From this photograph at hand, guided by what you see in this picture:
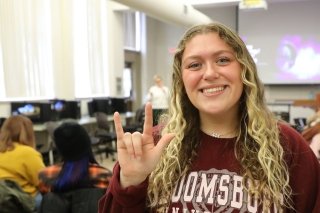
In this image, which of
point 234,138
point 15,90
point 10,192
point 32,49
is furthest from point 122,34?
point 234,138

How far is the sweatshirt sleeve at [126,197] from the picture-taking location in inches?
40.5

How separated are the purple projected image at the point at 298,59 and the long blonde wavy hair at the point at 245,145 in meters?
8.82

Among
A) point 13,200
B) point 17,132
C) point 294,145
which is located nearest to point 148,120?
point 294,145

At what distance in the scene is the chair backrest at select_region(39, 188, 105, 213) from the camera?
1854 millimetres

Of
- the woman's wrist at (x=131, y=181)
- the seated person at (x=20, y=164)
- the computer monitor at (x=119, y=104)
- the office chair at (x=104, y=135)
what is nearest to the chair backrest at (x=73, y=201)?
the seated person at (x=20, y=164)

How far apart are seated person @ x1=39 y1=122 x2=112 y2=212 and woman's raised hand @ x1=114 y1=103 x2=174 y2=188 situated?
916 millimetres

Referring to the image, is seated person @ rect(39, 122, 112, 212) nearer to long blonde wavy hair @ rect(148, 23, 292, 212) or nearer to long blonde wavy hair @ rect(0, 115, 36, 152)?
long blonde wavy hair @ rect(148, 23, 292, 212)

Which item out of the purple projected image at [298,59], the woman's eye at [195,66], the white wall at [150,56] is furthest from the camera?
the purple projected image at [298,59]

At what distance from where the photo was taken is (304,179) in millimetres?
1033

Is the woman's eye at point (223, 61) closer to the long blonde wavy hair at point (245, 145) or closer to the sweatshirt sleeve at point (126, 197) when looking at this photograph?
the long blonde wavy hair at point (245, 145)

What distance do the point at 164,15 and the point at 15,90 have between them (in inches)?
114

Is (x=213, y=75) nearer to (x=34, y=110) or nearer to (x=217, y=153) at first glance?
(x=217, y=153)

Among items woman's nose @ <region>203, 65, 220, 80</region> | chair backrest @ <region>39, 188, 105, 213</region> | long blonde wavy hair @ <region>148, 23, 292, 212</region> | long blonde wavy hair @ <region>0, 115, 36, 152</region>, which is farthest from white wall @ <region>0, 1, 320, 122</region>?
woman's nose @ <region>203, 65, 220, 80</region>

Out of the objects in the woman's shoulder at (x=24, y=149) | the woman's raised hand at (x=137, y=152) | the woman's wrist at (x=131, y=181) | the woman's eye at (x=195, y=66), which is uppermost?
the woman's eye at (x=195, y=66)
